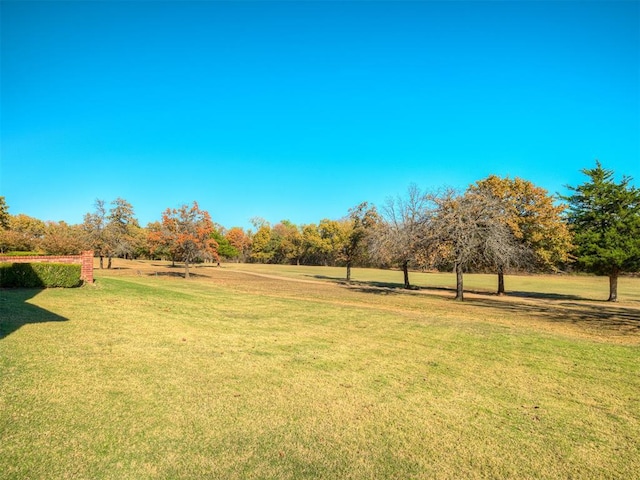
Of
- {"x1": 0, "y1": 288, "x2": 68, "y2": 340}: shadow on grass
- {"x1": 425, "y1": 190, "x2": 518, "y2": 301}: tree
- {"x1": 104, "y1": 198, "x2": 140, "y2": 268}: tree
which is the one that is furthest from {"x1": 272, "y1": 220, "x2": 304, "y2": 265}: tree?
{"x1": 0, "y1": 288, "x2": 68, "y2": 340}: shadow on grass

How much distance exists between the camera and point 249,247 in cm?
11169

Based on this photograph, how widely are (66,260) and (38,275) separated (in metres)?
1.52

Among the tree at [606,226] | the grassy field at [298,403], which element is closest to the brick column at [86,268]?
the grassy field at [298,403]

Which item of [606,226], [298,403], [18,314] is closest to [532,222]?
[606,226]

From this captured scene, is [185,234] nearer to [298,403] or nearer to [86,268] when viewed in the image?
[86,268]

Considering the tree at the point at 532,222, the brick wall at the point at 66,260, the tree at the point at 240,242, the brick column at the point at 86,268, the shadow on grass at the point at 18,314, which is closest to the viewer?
the shadow on grass at the point at 18,314

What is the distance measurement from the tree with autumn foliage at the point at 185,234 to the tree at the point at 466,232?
21.8 m

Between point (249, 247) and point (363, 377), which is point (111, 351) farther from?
point (249, 247)

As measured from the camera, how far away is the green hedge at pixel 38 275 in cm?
1218

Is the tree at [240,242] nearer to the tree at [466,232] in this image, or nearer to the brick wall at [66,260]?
the tree at [466,232]

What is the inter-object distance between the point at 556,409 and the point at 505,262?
17.0 m

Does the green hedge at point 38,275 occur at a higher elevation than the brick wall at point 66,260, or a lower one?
lower

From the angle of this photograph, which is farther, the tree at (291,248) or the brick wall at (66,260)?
the tree at (291,248)

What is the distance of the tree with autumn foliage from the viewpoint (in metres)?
33.1
